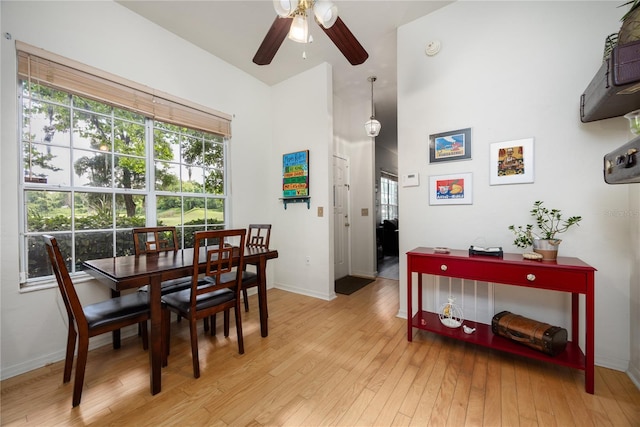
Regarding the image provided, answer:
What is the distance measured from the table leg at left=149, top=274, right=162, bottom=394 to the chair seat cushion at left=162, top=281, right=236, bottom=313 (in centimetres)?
19

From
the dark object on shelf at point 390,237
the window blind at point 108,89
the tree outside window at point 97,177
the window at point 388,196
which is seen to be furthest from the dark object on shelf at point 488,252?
the window at point 388,196

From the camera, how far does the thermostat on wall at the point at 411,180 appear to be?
253 cm

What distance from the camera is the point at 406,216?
2621 millimetres

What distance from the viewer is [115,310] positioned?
165cm

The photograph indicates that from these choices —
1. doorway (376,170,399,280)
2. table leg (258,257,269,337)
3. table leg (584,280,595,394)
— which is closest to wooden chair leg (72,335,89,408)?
table leg (258,257,269,337)

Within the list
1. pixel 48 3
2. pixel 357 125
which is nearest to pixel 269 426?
pixel 48 3

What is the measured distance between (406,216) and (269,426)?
6.88 feet

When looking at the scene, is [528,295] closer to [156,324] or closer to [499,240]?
[499,240]

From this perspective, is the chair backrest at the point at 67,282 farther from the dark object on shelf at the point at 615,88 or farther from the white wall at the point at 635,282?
the white wall at the point at 635,282

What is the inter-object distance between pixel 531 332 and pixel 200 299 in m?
2.42

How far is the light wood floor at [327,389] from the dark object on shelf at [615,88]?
69.7 inches

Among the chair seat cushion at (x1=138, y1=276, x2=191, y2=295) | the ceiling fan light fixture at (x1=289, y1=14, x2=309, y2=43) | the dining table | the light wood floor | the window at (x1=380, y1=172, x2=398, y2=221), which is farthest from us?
the window at (x1=380, y1=172, x2=398, y2=221)

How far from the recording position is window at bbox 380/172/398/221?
6.90 m

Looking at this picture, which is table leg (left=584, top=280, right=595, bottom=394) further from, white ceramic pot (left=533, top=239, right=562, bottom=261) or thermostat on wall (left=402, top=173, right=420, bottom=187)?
thermostat on wall (left=402, top=173, right=420, bottom=187)
